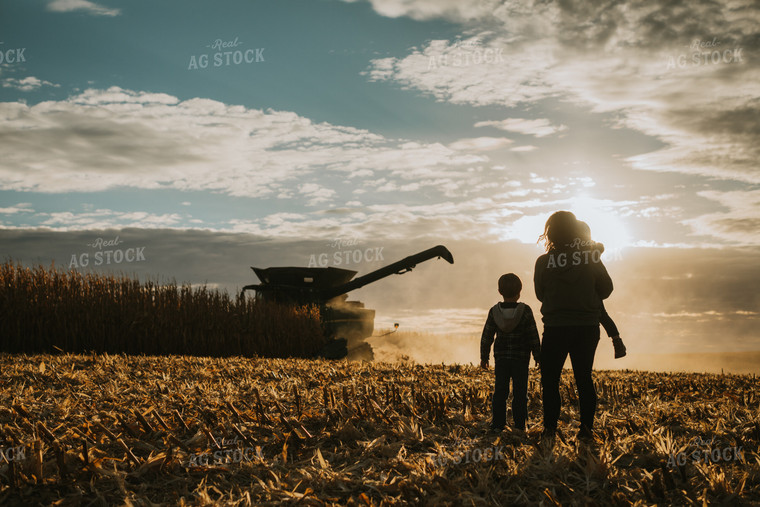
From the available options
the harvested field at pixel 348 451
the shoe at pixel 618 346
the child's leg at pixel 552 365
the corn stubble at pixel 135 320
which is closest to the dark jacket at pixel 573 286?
the child's leg at pixel 552 365

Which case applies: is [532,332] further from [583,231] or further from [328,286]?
[328,286]

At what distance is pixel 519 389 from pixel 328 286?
1498cm

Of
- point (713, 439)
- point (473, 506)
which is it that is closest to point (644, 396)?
point (713, 439)

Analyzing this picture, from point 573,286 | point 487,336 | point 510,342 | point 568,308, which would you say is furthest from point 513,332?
point 573,286

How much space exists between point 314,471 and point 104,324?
42.1 ft

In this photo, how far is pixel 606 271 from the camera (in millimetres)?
5367

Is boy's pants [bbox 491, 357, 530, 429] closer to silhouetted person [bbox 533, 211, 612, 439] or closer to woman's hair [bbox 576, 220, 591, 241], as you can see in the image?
silhouetted person [bbox 533, 211, 612, 439]

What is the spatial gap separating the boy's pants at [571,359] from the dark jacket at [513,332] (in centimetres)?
21

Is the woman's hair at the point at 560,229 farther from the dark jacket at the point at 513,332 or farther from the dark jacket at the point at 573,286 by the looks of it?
the dark jacket at the point at 513,332

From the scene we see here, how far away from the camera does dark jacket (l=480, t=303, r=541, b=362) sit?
17.9 feet

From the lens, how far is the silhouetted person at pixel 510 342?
548cm

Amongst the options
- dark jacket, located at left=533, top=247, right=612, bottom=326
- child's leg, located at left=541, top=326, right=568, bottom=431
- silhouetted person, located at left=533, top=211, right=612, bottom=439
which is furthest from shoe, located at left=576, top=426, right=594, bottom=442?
dark jacket, located at left=533, top=247, right=612, bottom=326

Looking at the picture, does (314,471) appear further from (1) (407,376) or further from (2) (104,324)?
(2) (104,324)

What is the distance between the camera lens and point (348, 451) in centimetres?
470
